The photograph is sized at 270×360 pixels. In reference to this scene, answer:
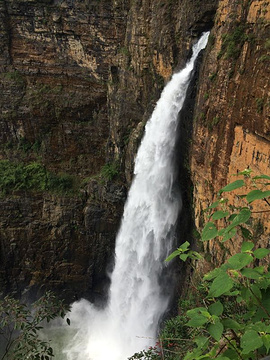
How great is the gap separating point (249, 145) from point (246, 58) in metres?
1.94

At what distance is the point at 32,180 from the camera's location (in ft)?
55.7

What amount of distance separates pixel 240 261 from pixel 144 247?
10.7 m

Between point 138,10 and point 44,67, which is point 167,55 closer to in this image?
point 138,10

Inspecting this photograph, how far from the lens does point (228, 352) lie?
188 centimetres

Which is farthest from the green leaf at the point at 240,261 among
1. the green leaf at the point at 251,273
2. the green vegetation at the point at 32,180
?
the green vegetation at the point at 32,180

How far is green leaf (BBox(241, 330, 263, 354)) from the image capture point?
1587 mm

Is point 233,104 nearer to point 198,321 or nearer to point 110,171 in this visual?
point 198,321

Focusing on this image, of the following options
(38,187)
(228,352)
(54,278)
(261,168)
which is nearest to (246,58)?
(261,168)

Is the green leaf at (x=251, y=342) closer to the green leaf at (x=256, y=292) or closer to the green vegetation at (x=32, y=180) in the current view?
the green leaf at (x=256, y=292)

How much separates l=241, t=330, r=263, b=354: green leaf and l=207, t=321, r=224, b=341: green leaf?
0.12 metres

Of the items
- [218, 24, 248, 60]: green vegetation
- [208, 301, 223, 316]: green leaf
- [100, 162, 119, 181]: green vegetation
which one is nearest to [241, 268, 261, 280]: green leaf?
[208, 301, 223, 316]: green leaf

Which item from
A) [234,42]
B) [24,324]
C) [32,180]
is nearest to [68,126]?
[32,180]

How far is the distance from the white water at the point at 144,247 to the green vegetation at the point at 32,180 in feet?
15.3

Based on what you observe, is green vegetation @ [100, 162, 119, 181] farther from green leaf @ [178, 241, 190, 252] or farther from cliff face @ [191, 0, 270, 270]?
green leaf @ [178, 241, 190, 252]
